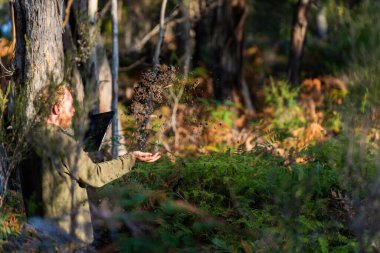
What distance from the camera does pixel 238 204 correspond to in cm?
623

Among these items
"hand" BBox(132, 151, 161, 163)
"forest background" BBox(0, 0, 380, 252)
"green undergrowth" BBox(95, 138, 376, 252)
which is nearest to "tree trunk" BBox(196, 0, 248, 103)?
"forest background" BBox(0, 0, 380, 252)

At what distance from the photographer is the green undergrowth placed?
5469 millimetres

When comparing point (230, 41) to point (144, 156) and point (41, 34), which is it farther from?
point (144, 156)

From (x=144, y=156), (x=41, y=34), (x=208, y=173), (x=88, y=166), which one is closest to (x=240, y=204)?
(x=208, y=173)

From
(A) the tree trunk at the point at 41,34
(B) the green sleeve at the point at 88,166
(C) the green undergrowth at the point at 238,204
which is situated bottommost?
(C) the green undergrowth at the point at 238,204

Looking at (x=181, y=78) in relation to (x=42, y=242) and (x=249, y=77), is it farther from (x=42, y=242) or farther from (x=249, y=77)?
(x=249, y=77)

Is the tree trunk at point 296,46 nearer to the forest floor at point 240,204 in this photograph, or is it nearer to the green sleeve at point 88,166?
the forest floor at point 240,204

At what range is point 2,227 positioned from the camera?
5.88 meters

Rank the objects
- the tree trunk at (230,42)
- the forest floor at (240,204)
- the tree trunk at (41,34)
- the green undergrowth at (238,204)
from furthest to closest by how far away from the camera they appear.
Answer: the tree trunk at (230,42), the tree trunk at (41,34), the green undergrowth at (238,204), the forest floor at (240,204)

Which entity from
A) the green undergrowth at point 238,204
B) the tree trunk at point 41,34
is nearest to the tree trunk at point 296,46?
the green undergrowth at point 238,204

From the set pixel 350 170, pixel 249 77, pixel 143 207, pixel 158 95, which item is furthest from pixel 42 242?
pixel 249 77

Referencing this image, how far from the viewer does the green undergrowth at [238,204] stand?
17.9 feet

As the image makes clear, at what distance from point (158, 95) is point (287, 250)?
3238mm

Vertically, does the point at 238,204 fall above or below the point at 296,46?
below
